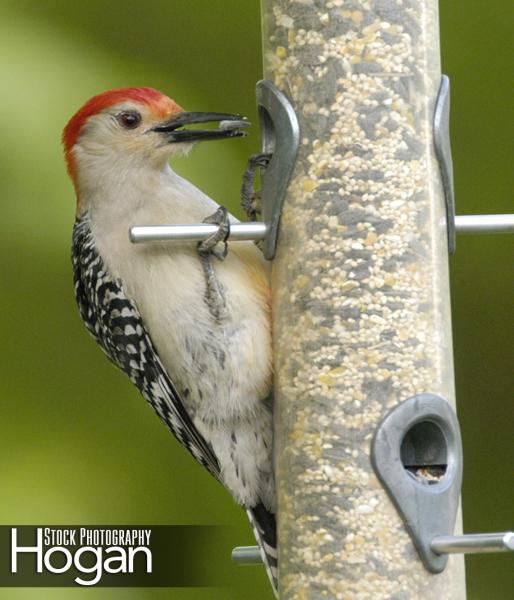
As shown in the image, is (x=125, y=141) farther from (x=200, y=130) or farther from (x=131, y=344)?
(x=131, y=344)

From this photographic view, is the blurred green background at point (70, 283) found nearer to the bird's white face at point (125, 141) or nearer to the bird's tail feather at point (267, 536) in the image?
the bird's white face at point (125, 141)

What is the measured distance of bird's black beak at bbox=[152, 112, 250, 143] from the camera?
5.50m

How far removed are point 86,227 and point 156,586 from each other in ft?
5.84

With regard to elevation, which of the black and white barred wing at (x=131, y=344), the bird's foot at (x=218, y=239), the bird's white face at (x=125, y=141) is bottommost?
the black and white barred wing at (x=131, y=344)

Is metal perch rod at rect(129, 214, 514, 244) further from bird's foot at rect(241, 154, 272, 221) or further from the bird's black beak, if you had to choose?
the bird's black beak

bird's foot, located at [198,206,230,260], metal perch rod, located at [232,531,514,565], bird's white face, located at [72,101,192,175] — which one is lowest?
metal perch rod, located at [232,531,514,565]

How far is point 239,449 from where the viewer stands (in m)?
5.64

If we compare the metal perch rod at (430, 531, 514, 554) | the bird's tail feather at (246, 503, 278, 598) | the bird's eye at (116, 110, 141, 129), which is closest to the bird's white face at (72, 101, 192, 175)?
the bird's eye at (116, 110, 141, 129)

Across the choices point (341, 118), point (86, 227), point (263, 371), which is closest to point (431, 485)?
point (263, 371)

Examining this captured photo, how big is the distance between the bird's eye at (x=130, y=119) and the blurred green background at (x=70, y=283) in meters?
0.75

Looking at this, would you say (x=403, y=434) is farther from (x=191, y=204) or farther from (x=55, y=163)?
(x=55, y=163)

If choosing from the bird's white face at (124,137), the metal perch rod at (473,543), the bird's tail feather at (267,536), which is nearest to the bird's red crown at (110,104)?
the bird's white face at (124,137)

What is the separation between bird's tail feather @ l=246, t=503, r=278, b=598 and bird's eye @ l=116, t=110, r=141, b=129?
1.30 meters

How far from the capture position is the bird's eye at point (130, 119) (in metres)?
5.98
